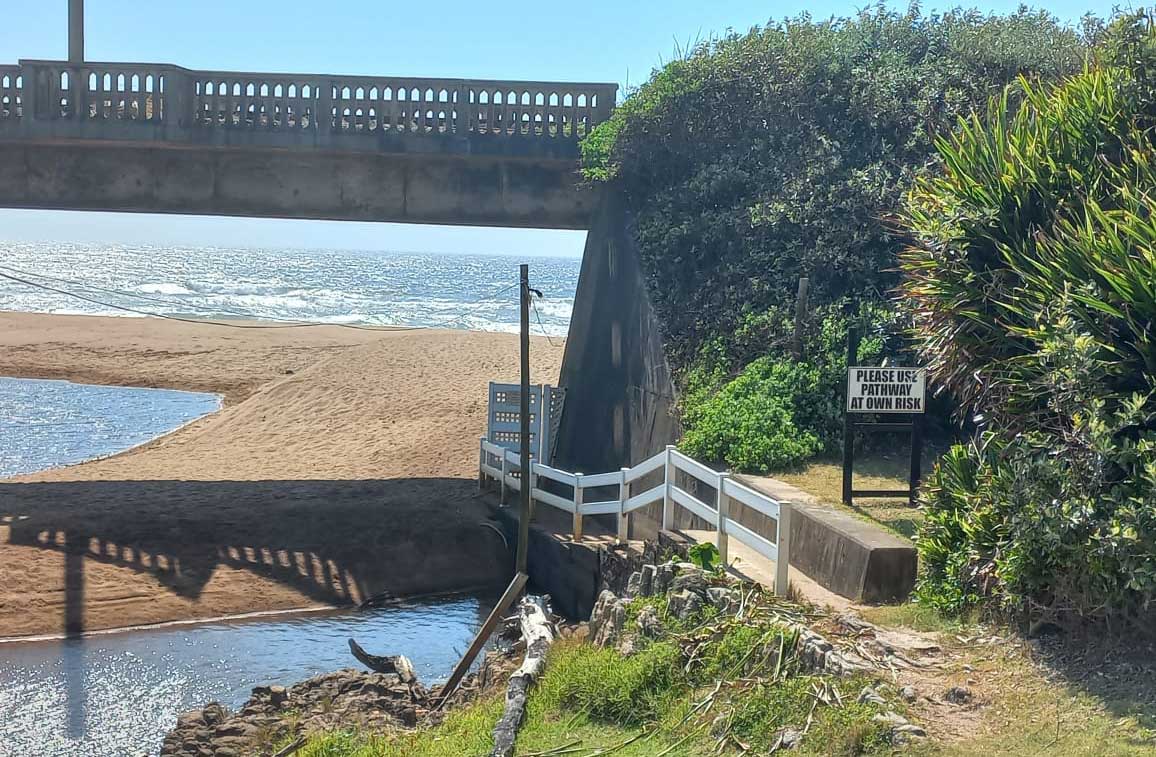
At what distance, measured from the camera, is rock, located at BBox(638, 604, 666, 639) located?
32.4ft

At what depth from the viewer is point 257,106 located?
70.1 ft

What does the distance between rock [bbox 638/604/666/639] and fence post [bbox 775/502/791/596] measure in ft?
3.41

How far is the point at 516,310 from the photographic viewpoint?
77.3 meters

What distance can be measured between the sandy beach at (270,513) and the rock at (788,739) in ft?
35.1

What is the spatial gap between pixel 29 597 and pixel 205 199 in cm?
870

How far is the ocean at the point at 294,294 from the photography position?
225ft

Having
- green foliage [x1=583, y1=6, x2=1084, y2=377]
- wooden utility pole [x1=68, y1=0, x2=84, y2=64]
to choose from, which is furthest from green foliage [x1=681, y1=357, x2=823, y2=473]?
wooden utility pole [x1=68, y1=0, x2=84, y2=64]

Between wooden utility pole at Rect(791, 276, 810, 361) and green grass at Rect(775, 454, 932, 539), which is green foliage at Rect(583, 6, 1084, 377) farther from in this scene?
green grass at Rect(775, 454, 932, 539)

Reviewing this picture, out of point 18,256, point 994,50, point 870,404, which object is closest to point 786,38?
point 994,50

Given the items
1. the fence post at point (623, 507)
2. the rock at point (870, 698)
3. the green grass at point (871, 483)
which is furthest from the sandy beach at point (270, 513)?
the rock at point (870, 698)

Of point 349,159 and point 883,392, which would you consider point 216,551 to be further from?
point 883,392

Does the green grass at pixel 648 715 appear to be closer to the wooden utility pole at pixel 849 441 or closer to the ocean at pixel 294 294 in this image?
the wooden utility pole at pixel 849 441

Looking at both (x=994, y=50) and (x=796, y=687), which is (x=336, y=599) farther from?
(x=994, y=50)

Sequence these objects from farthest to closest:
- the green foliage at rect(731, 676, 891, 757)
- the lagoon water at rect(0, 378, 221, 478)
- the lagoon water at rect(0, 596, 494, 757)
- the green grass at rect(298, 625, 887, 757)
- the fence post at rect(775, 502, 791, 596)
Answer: the lagoon water at rect(0, 378, 221, 478)
the lagoon water at rect(0, 596, 494, 757)
the fence post at rect(775, 502, 791, 596)
the green grass at rect(298, 625, 887, 757)
the green foliage at rect(731, 676, 891, 757)
